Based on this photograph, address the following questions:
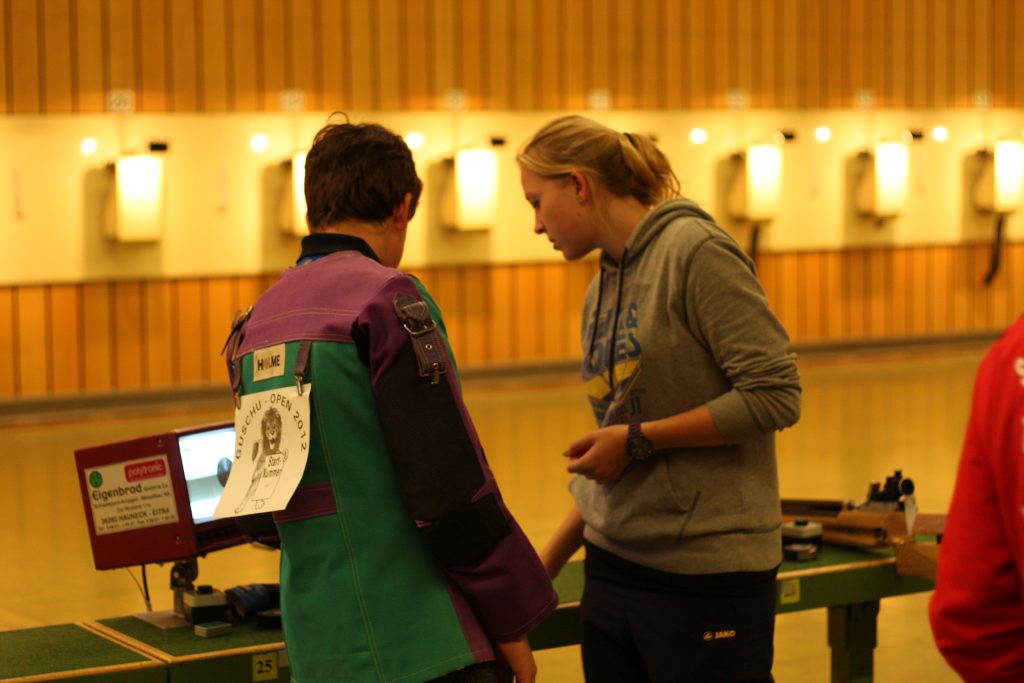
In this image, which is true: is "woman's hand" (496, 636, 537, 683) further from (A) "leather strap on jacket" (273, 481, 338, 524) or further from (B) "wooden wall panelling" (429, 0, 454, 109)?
(B) "wooden wall panelling" (429, 0, 454, 109)

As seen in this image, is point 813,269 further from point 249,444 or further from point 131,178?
point 249,444

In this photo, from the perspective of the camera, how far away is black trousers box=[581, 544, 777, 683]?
2186 millimetres

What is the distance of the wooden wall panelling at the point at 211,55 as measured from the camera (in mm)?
9289

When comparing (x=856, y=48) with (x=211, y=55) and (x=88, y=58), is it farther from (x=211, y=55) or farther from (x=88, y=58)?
(x=88, y=58)

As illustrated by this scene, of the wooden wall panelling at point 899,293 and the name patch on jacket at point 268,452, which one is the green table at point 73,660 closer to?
the name patch on jacket at point 268,452

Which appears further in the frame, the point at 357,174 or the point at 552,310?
the point at 552,310

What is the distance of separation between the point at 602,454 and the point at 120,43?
25.2ft

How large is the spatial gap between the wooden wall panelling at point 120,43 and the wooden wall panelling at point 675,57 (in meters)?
4.13

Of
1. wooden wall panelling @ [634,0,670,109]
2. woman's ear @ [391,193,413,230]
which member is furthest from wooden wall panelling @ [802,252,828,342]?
woman's ear @ [391,193,413,230]

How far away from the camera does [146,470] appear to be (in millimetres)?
2623

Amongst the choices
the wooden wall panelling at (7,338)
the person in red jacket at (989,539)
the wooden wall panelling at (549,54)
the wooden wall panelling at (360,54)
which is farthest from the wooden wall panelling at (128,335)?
the person in red jacket at (989,539)

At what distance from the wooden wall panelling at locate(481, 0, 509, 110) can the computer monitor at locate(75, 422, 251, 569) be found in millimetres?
7836

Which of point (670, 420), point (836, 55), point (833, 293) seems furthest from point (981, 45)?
point (670, 420)

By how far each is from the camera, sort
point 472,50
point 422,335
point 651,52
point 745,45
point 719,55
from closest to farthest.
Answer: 1. point 422,335
2. point 472,50
3. point 651,52
4. point 719,55
5. point 745,45
